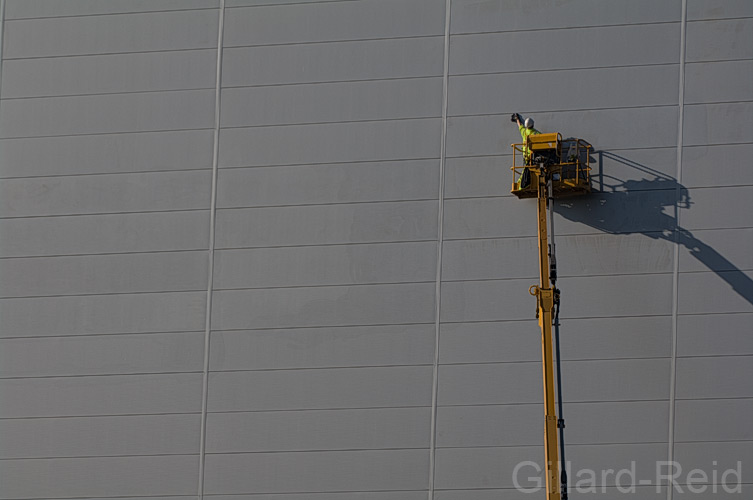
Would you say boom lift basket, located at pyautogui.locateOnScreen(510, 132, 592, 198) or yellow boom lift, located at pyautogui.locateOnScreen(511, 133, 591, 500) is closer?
yellow boom lift, located at pyautogui.locateOnScreen(511, 133, 591, 500)

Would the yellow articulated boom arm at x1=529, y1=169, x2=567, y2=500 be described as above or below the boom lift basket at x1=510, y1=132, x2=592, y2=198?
below

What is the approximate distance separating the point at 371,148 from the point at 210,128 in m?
3.44

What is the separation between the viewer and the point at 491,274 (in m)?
23.4

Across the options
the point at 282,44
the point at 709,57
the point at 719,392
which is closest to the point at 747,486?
the point at 719,392

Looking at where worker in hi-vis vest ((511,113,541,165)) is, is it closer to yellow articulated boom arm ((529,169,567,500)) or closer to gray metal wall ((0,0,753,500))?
gray metal wall ((0,0,753,500))

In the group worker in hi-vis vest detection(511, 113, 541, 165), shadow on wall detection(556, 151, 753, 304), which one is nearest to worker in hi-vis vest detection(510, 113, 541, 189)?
worker in hi-vis vest detection(511, 113, 541, 165)

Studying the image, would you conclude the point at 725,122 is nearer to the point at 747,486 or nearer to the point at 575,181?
the point at 575,181

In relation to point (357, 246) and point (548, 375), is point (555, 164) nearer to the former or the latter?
point (548, 375)

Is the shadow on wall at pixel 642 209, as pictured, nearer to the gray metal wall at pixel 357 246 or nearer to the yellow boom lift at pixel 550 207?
the gray metal wall at pixel 357 246

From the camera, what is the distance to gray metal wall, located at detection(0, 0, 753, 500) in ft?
75.1

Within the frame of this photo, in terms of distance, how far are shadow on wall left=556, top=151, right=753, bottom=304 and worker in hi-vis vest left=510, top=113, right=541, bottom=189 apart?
3.15 feet

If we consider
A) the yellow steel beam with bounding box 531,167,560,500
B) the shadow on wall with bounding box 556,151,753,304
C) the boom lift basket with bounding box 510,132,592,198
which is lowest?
the yellow steel beam with bounding box 531,167,560,500

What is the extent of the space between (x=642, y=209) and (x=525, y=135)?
273 cm

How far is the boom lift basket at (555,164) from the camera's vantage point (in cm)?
2250
